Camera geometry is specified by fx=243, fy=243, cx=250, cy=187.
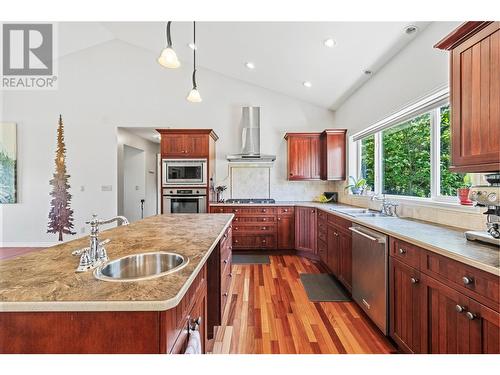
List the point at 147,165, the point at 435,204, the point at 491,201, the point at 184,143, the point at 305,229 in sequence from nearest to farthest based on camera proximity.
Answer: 1. the point at 491,201
2. the point at 435,204
3. the point at 305,229
4. the point at 184,143
5. the point at 147,165

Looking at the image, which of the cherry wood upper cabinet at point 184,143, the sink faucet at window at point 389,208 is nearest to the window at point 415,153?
the sink faucet at window at point 389,208

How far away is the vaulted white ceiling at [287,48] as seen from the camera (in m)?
2.67

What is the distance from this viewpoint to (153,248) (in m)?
1.43

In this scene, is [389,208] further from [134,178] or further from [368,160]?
[134,178]

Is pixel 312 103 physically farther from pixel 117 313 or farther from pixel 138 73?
pixel 117 313

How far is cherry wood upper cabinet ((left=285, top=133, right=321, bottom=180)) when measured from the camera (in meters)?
4.65

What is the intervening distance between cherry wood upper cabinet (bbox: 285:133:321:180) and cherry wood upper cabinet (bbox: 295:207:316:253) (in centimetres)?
76

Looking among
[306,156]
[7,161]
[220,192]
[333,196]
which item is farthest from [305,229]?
[7,161]

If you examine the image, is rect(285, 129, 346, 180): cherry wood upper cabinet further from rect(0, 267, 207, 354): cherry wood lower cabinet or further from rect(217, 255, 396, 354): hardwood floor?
rect(0, 267, 207, 354): cherry wood lower cabinet

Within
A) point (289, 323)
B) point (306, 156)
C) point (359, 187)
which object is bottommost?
point (289, 323)

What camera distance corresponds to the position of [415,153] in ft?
9.06

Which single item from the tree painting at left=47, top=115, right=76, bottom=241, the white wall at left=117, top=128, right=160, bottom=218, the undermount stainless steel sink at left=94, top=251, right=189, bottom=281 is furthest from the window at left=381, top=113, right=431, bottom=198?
the tree painting at left=47, top=115, right=76, bottom=241

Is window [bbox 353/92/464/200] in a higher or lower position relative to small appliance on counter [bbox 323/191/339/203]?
higher

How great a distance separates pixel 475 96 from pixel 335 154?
3.02 metres
